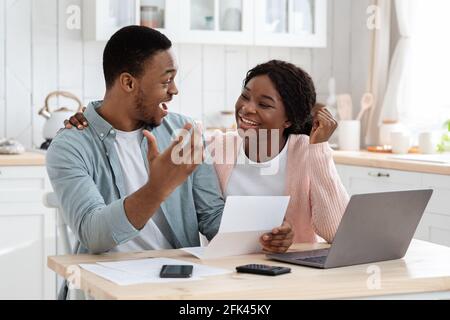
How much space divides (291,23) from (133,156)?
2.56m

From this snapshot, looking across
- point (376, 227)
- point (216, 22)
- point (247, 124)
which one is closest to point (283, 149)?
point (247, 124)

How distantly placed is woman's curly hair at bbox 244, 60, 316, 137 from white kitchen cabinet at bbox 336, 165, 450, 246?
1.14 m

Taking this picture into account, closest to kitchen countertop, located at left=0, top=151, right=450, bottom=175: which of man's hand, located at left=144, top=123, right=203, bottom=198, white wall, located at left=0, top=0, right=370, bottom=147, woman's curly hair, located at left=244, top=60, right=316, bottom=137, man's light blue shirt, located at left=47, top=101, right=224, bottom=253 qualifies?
white wall, located at left=0, top=0, right=370, bottom=147

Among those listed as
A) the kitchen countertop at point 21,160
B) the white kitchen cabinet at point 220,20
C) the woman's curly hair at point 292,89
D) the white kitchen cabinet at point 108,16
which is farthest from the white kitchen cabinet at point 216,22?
the woman's curly hair at point 292,89

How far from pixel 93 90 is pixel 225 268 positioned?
9.34ft

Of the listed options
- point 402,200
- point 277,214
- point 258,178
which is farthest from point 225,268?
point 258,178

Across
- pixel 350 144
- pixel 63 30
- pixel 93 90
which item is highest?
pixel 63 30

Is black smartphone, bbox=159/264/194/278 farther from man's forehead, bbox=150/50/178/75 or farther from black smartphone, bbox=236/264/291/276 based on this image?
man's forehead, bbox=150/50/178/75

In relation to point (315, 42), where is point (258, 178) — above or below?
below

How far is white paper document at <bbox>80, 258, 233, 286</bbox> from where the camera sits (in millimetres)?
1712

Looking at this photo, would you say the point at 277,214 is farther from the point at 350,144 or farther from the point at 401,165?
the point at 350,144

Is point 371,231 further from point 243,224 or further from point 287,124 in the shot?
point 287,124

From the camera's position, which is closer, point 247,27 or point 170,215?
point 170,215

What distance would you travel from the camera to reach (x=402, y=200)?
196 cm
